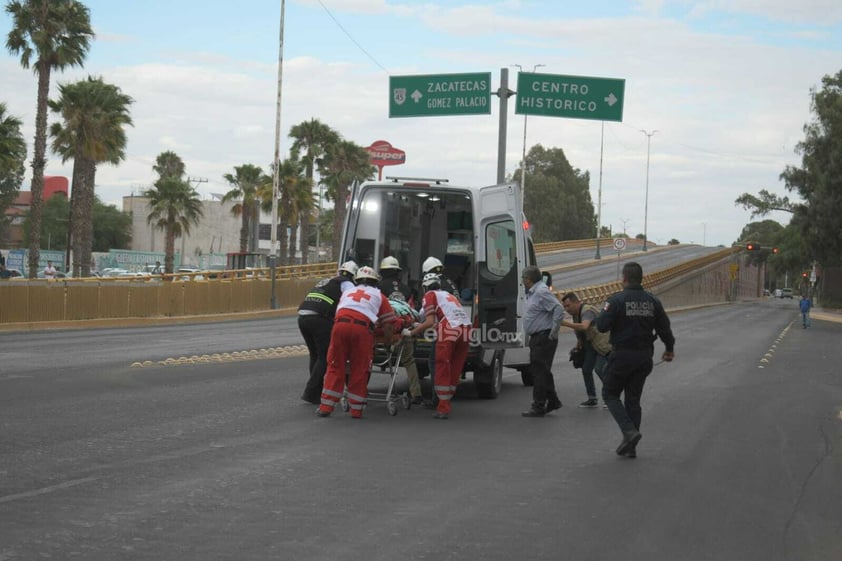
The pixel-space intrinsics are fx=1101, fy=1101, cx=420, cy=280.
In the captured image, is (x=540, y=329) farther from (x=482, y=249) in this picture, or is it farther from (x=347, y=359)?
(x=347, y=359)

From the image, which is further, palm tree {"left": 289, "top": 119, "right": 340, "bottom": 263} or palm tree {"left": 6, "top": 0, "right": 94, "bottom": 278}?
palm tree {"left": 289, "top": 119, "right": 340, "bottom": 263}

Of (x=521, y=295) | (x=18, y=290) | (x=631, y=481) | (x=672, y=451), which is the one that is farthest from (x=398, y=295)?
(x=18, y=290)

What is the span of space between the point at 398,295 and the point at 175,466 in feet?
19.9

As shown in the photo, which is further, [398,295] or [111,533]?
[398,295]

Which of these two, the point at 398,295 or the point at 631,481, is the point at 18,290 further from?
the point at 631,481

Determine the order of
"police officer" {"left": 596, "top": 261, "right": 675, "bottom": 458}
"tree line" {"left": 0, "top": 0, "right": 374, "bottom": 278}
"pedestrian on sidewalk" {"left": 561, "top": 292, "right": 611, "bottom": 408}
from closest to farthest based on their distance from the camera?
"police officer" {"left": 596, "top": 261, "right": 675, "bottom": 458}, "pedestrian on sidewalk" {"left": 561, "top": 292, "right": 611, "bottom": 408}, "tree line" {"left": 0, "top": 0, "right": 374, "bottom": 278}

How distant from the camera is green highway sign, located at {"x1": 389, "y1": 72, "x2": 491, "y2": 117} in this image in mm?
25594

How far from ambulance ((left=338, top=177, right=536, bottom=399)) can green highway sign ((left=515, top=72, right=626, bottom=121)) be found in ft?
33.2

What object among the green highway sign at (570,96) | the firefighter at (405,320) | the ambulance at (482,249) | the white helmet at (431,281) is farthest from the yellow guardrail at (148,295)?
the white helmet at (431,281)

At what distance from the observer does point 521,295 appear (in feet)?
47.6

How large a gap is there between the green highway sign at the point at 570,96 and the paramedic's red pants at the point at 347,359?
1471cm

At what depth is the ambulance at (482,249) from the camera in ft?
46.9

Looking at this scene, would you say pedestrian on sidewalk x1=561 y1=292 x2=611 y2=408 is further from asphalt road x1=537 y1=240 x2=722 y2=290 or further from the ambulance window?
asphalt road x1=537 y1=240 x2=722 y2=290

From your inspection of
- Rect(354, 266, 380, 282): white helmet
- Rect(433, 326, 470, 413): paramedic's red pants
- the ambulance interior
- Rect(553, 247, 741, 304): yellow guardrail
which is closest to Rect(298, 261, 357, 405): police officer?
Rect(354, 266, 380, 282): white helmet
